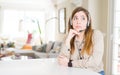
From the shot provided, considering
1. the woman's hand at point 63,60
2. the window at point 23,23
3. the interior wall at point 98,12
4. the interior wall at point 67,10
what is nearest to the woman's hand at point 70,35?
the woman's hand at point 63,60

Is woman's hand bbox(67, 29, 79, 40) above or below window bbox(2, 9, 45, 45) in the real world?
below

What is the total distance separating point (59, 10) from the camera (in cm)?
720

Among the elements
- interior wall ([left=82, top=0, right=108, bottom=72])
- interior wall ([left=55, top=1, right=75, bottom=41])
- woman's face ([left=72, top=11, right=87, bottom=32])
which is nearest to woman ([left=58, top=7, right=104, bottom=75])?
woman's face ([left=72, top=11, right=87, bottom=32])

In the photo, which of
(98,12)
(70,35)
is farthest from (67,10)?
(70,35)

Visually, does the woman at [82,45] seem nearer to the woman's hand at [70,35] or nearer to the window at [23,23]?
the woman's hand at [70,35]

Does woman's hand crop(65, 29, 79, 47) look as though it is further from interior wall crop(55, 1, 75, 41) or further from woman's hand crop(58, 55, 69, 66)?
interior wall crop(55, 1, 75, 41)

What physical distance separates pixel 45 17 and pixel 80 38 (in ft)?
23.7

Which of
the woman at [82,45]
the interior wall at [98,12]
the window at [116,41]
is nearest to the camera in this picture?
the woman at [82,45]

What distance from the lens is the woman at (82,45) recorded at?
1507 mm

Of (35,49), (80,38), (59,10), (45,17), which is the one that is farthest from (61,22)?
(80,38)

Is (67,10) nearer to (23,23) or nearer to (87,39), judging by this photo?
(23,23)

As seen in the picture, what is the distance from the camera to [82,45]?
1571mm

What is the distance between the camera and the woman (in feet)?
4.94

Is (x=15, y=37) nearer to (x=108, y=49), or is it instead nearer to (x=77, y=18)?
(x=108, y=49)
